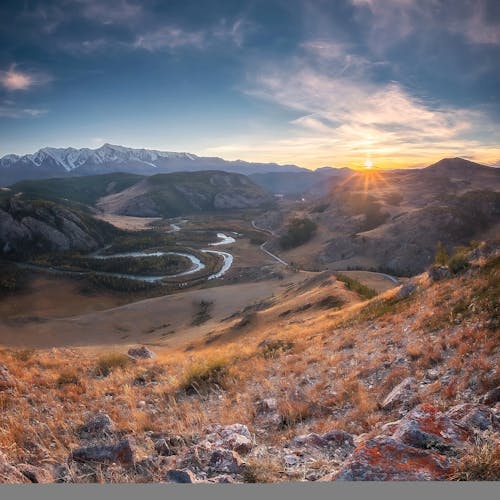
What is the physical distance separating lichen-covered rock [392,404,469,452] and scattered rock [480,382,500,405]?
1396mm

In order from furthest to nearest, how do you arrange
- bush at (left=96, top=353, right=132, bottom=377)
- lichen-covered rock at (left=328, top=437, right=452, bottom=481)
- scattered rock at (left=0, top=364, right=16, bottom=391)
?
bush at (left=96, top=353, right=132, bottom=377), scattered rock at (left=0, top=364, right=16, bottom=391), lichen-covered rock at (left=328, top=437, right=452, bottom=481)

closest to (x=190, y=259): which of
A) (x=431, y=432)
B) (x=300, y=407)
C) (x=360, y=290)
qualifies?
(x=360, y=290)

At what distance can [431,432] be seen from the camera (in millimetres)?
4285

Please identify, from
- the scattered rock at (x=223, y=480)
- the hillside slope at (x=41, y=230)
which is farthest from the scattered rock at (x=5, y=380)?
the hillside slope at (x=41, y=230)

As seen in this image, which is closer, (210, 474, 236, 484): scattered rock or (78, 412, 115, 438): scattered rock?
(210, 474, 236, 484): scattered rock

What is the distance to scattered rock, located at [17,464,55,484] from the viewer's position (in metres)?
4.41

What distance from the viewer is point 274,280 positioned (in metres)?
76.8

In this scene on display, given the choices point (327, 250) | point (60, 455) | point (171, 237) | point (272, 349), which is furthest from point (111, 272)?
point (60, 455)

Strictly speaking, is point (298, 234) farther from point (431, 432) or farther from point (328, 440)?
point (431, 432)

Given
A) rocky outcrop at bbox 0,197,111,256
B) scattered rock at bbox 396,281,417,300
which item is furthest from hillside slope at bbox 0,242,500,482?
rocky outcrop at bbox 0,197,111,256

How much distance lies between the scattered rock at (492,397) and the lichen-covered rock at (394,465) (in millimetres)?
2231

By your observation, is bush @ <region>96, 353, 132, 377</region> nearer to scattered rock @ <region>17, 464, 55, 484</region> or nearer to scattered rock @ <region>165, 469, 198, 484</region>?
scattered rock @ <region>17, 464, 55, 484</region>

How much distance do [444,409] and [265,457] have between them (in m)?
3.13

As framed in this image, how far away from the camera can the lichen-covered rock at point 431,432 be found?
4.18m
